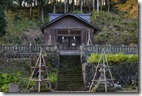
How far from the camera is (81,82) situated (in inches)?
325

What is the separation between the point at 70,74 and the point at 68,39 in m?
0.74

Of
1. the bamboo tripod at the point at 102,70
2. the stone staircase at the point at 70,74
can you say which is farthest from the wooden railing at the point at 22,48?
the bamboo tripod at the point at 102,70

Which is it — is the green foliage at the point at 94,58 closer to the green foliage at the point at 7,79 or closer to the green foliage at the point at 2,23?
the green foliage at the point at 7,79

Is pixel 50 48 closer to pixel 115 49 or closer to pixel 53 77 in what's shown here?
pixel 53 77

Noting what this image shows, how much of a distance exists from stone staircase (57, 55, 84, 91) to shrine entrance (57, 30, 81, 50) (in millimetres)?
215

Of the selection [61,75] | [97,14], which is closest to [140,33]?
[97,14]

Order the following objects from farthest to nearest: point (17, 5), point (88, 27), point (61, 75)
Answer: point (88, 27)
point (61, 75)
point (17, 5)

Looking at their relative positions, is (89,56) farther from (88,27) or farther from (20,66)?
(20,66)

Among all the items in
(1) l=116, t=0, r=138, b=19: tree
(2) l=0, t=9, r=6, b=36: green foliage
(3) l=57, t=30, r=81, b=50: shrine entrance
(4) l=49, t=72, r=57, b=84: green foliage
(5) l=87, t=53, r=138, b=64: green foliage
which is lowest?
(4) l=49, t=72, r=57, b=84: green foliage

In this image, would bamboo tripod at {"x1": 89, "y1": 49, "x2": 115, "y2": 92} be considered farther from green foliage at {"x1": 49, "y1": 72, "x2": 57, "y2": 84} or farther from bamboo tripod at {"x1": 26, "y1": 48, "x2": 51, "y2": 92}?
bamboo tripod at {"x1": 26, "y1": 48, "x2": 51, "y2": 92}

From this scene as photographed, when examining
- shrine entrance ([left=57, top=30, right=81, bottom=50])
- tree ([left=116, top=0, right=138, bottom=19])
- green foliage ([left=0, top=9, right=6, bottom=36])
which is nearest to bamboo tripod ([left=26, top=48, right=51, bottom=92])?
shrine entrance ([left=57, top=30, right=81, bottom=50])

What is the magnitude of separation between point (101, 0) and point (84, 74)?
4.63 feet

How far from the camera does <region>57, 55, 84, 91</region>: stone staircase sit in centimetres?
788

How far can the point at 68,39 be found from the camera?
351 inches
